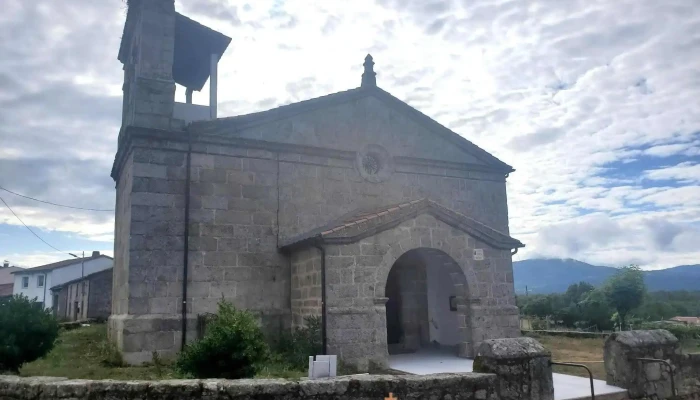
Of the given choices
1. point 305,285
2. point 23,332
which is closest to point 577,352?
point 305,285

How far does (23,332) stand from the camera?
908 cm

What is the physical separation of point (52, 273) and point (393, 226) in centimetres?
4746

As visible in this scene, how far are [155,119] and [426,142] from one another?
7.51 m

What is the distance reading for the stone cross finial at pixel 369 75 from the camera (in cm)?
1516

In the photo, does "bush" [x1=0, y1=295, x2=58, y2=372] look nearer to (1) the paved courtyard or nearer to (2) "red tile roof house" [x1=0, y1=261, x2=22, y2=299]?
(1) the paved courtyard

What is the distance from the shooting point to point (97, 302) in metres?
33.4

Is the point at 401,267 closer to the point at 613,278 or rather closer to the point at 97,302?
the point at 613,278

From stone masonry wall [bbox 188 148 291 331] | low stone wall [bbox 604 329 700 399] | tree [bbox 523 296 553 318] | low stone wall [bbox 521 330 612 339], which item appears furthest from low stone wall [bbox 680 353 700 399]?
tree [bbox 523 296 553 318]

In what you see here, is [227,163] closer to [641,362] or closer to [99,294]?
[641,362]

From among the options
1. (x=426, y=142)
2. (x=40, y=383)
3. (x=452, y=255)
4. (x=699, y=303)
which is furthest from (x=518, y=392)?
(x=699, y=303)

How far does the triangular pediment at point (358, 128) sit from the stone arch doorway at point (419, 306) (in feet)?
10.5

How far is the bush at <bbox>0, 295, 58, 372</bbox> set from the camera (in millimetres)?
8742

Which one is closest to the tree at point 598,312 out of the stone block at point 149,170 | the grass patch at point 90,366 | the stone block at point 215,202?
the stone block at point 215,202

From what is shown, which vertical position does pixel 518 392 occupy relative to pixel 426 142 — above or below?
below
